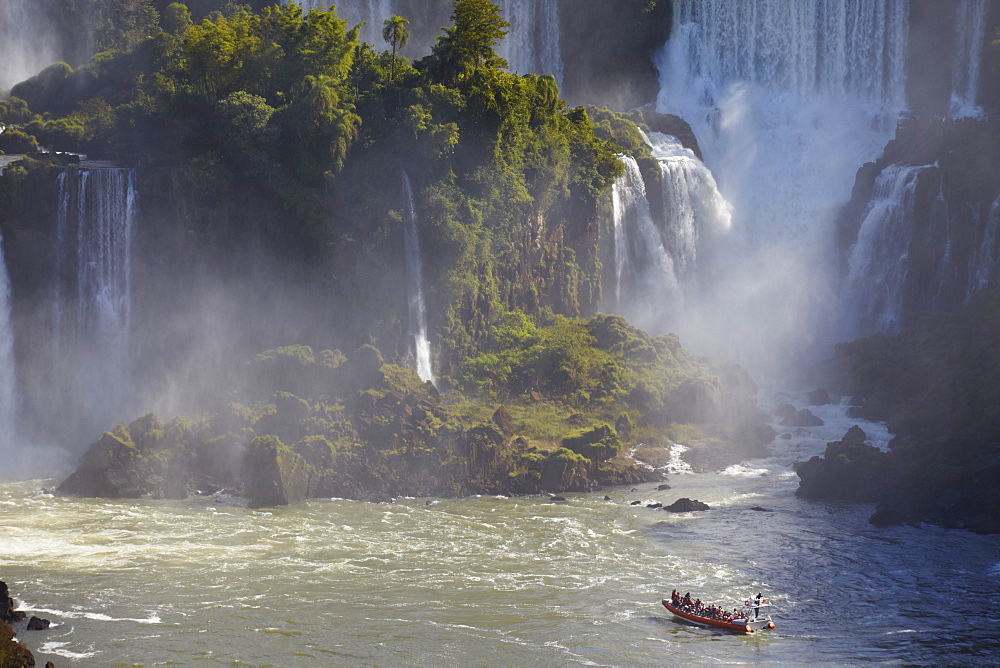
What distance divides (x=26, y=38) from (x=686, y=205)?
162ft

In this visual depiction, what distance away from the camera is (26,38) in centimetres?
8538

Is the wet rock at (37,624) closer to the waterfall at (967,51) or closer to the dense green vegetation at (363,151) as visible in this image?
the dense green vegetation at (363,151)

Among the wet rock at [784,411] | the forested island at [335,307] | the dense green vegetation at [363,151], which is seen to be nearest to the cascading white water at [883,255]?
the forested island at [335,307]

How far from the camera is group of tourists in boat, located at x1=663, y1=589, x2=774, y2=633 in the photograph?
3306 centimetres

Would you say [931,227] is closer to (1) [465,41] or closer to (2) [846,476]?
(2) [846,476]

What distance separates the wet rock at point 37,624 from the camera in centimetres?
3158

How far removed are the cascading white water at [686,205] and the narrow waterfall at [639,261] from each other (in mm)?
1359

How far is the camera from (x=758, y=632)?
108 feet

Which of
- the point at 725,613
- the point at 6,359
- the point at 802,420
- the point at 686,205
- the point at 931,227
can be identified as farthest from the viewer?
the point at 686,205

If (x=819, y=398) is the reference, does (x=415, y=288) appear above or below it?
above

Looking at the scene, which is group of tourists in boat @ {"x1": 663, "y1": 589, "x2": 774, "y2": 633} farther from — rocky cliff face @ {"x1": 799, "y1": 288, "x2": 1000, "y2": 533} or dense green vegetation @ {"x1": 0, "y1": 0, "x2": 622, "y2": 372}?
dense green vegetation @ {"x1": 0, "y1": 0, "x2": 622, "y2": 372}

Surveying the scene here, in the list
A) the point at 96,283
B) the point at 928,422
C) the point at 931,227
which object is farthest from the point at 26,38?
the point at 928,422

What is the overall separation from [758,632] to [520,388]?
2362 centimetres

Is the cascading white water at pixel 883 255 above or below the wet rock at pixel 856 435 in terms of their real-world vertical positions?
above
